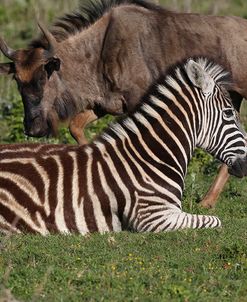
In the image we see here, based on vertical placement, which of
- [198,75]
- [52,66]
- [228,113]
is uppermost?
[198,75]

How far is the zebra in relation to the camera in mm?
8570

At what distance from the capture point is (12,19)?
71.1 ft

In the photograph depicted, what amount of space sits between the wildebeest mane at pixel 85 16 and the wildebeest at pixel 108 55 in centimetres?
1

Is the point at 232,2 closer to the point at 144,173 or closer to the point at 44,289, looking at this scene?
the point at 144,173

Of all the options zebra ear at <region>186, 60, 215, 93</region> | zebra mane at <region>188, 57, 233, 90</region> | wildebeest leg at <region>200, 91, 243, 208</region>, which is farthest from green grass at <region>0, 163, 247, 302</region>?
wildebeest leg at <region>200, 91, 243, 208</region>

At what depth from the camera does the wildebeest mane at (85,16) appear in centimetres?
1218

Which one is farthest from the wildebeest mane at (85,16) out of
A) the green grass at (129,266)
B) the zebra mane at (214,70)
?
the green grass at (129,266)

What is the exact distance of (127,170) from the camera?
8789 millimetres

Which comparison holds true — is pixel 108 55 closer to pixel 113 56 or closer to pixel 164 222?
pixel 113 56

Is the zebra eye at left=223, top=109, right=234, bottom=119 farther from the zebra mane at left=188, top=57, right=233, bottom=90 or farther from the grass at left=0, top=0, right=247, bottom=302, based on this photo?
the grass at left=0, top=0, right=247, bottom=302

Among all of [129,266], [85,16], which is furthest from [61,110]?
[129,266]

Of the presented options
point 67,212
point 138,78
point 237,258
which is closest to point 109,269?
point 237,258

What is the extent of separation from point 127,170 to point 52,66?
132 inches

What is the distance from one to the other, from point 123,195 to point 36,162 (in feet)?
2.83
